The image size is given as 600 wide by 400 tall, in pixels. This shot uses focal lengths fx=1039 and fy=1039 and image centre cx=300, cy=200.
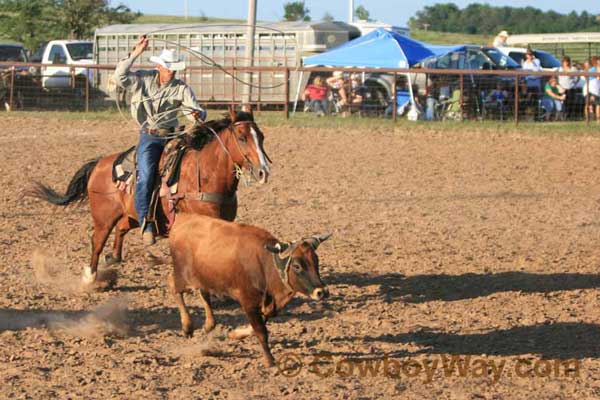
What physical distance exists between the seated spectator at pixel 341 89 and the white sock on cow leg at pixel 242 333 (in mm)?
13928

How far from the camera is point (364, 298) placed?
8.08 m

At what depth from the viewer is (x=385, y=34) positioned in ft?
73.8

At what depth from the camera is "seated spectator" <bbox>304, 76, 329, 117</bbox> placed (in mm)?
20672

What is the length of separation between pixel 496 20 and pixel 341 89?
65.3 m

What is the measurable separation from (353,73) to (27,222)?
9806mm

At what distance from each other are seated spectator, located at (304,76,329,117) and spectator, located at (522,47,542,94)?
3932mm

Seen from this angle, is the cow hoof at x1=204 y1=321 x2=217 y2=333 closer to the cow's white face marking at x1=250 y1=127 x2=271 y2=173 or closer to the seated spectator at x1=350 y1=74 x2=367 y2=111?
the cow's white face marking at x1=250 y1=127 x2=271 y2=173

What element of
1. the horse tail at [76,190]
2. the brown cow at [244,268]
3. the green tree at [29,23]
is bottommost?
the brown cow at [244,268]

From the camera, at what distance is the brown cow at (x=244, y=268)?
19.6 feet

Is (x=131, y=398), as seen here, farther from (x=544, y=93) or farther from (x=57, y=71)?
(x=57, y=71)

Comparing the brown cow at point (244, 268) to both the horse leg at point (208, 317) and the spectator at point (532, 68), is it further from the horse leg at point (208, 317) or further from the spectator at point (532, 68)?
the spectator at point (532, 68)

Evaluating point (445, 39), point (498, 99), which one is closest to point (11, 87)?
point (498, 99)

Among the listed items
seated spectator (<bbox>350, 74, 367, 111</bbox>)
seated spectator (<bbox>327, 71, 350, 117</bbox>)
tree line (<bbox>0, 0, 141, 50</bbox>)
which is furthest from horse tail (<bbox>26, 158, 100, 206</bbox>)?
tree line (<bbox>0, 0, 141, 50</bbox>)

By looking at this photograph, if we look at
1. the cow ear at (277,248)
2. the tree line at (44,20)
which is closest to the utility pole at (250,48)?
the cow ear at (277,248)
